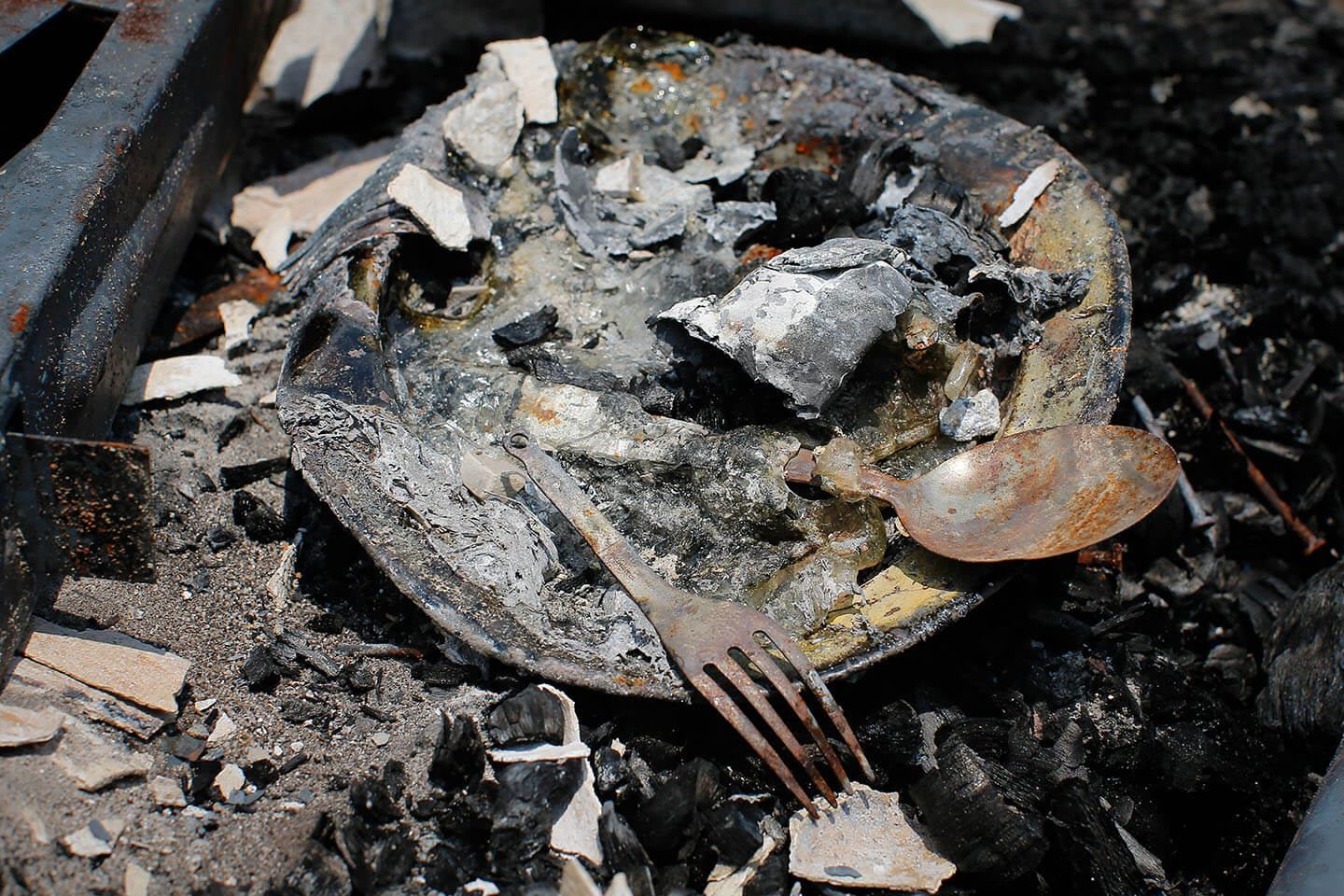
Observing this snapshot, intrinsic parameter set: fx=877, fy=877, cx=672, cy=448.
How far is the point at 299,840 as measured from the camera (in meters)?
1.80

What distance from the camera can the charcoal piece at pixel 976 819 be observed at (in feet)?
6.06

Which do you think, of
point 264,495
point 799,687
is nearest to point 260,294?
point 264,495

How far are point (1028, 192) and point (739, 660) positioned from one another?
5.76 feet

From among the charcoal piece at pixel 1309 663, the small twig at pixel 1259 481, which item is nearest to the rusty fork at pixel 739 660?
the charcoal piece at pixel 1309 663

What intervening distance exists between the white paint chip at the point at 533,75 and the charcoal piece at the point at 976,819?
2359 millimetres

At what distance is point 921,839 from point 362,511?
145cm

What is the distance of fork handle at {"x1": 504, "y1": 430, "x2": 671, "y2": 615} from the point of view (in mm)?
2004

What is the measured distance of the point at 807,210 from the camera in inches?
106

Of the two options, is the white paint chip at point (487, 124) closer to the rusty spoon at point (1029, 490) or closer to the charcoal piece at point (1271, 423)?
the rusty spoon at point (1029, 490)

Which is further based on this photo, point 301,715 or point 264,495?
point 264,495

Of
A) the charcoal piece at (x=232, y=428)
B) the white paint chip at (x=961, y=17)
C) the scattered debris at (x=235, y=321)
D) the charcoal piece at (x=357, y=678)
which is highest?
the white paint chip at (x=961, y=17)

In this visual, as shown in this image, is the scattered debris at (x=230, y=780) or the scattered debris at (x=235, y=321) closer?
the scattered debris at (x=230, y=780)

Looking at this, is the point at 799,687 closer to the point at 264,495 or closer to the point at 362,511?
the point at 362,511

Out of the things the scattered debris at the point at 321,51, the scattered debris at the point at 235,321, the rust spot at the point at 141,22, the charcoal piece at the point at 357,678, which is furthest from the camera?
the scattered debris at the point at 321,51
